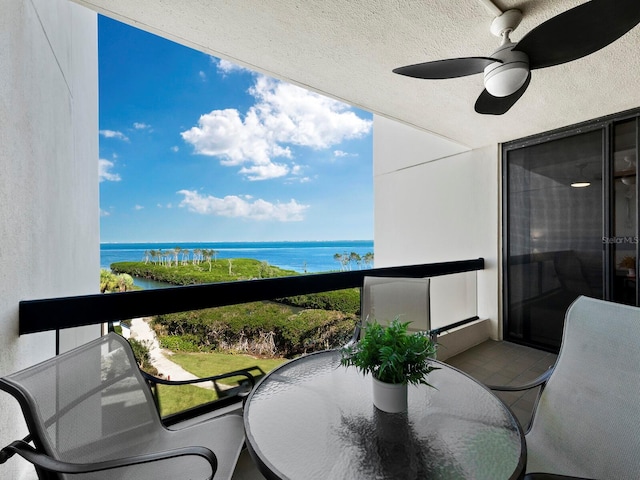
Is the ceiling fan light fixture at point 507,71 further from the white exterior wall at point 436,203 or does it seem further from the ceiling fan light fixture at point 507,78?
the white exterior wall at point 436,203

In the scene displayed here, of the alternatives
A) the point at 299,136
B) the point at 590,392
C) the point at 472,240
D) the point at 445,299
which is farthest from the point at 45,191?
the point at 299,136

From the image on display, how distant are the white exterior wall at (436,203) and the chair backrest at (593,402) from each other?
259 centimetres

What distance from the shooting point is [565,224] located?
10.2ft

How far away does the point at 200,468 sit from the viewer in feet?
3.73

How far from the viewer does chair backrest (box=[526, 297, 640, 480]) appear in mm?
1060

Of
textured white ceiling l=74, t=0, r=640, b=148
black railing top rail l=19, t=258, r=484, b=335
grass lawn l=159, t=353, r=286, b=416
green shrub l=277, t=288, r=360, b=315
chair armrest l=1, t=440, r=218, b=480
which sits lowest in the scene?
grass lawn l=159, t=353, r=286, b=416

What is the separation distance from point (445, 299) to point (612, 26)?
124 inches

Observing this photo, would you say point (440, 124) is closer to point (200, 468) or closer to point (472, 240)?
point (472, 240)

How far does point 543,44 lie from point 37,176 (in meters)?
2.84

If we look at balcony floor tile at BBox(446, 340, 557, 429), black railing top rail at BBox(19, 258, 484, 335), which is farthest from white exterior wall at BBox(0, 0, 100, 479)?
balcony floor tile at BBox(446, 340, 557, 429)

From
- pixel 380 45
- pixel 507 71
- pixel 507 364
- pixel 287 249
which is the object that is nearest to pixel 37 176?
pixel 380 45

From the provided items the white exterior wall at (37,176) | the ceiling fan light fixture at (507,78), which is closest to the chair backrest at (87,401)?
the white exterior wall at (37,176)

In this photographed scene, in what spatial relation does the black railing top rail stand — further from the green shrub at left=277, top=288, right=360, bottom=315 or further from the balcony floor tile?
the balcony floor tile

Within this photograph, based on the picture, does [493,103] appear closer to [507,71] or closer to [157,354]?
[507,71]
